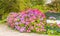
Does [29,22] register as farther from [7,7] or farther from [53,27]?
[7,7]

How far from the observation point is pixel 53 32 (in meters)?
6.65

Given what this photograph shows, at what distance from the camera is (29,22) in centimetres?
696

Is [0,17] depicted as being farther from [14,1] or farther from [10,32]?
[10,32]

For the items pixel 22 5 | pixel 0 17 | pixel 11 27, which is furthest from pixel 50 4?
pixel 11 27

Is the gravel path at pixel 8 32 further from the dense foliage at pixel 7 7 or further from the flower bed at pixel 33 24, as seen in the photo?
the dense foliage at pixel 7 7

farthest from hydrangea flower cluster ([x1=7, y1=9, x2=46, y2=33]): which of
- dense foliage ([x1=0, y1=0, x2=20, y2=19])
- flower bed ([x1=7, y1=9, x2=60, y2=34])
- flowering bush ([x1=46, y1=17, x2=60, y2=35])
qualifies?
dense foliage ([x1=0, y1=0, x2=20, y2=19])

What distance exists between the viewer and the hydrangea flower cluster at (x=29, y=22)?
22.4ft

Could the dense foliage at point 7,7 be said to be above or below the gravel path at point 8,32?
above

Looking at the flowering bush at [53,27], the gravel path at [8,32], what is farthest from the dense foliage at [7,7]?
the flowering bush at [53,27]

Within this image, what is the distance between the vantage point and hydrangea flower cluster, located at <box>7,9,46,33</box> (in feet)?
22.4

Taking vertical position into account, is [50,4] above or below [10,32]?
above

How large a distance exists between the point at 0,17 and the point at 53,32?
3.25 metres

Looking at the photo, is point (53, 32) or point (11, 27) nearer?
point (53, 32)

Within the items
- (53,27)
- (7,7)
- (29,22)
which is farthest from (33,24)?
(7,7)
